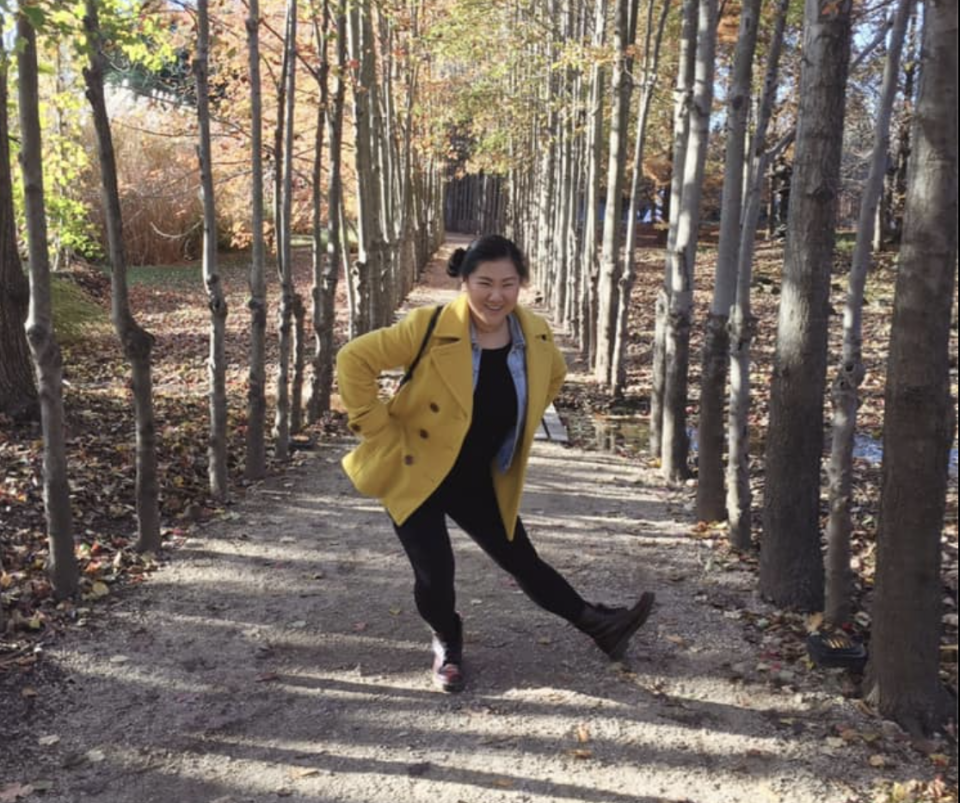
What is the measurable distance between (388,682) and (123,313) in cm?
275

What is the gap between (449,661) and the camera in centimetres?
427

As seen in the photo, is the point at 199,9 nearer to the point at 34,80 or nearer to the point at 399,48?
the point at 34,80

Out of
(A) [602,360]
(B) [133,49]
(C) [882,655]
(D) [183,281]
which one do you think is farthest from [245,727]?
(D) [183,281]

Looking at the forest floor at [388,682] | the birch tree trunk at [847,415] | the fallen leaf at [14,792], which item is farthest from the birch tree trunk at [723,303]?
the fallen leaf at [14,792]

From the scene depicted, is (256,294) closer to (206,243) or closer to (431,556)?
(206,243)

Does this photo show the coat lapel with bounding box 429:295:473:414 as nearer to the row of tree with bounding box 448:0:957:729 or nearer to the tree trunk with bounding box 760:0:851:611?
the row of tree with bounding box 448:0:957:729

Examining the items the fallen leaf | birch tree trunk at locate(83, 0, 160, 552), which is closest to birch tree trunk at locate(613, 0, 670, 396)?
birch tree trunk at locate(83, 0, 160, 552)

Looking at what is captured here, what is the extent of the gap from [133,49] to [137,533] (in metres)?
4.06

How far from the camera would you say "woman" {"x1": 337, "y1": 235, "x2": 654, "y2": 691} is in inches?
157

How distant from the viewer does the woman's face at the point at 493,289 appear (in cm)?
395

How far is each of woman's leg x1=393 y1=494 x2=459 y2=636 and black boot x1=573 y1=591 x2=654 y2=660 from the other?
662 millimetres

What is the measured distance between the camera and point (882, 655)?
3918mm

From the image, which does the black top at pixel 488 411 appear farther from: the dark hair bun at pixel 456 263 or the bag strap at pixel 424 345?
the dark hair bun at pixel 456 263

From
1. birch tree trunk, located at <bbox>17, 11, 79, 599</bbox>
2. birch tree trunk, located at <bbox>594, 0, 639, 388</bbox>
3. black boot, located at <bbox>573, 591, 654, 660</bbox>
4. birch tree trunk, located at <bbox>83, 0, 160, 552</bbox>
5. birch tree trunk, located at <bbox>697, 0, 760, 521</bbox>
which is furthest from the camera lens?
birch tree trunk, located at <bbox>594, 0, 639, 388</bbox>
